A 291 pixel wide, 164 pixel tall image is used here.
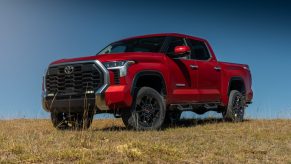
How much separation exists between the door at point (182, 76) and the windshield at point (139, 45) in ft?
0.83

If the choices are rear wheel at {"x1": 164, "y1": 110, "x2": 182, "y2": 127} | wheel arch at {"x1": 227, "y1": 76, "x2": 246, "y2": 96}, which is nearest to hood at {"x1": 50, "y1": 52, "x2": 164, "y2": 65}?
rear wheel at {"x1": 164, "y1": 110, "x2": 182, "y2": 127}

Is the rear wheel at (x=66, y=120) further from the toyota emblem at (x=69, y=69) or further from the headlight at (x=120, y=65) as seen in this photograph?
the headlight at (x=120, y=65)

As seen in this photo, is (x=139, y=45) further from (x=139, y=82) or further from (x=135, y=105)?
(x=135, y=105)

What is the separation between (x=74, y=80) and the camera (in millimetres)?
9242

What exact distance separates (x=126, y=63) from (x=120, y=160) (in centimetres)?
357

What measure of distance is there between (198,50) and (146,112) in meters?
3.07

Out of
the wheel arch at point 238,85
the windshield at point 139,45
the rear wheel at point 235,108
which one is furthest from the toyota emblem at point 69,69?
the wheel arch at point 238,85

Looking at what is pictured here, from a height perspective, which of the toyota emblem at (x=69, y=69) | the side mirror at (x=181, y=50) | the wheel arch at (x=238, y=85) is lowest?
the wheel arch at (x=238, y=85)

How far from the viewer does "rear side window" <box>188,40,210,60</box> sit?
11391 millimetres

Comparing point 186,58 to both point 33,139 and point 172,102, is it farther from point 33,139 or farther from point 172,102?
point 33,139

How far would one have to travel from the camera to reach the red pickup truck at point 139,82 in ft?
28.9

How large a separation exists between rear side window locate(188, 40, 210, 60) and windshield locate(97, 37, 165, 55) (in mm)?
1198

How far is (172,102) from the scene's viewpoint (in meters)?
10.1

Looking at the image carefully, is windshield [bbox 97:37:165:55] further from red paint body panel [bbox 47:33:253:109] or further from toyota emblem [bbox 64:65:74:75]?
toyota emblem [bbox 64:65:74:75]
